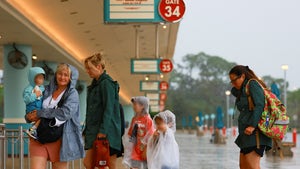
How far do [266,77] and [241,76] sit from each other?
7106 inches

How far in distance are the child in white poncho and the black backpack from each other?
3.25m

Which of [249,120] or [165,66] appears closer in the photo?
[249,120]

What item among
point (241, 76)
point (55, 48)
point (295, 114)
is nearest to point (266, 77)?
point (295, 114)

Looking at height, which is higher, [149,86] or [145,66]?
[145,66]

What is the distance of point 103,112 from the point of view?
839cm

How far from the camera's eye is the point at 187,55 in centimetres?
16300

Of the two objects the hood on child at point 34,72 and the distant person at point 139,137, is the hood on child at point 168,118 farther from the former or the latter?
the hood on child at point 34,72

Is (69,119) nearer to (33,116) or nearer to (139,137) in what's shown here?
(33,116)

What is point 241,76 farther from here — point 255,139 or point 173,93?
point 173,93

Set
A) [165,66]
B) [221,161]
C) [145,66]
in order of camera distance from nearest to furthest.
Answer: [221,161], [145,66], [165,66]

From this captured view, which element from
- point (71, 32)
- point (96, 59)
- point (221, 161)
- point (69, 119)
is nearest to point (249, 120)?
point (96, 59)

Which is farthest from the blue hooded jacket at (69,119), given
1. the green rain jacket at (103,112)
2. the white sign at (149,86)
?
the white sign at (149,86)

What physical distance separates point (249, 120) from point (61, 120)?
92.2 inches

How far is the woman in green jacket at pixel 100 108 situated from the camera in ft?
27.2
